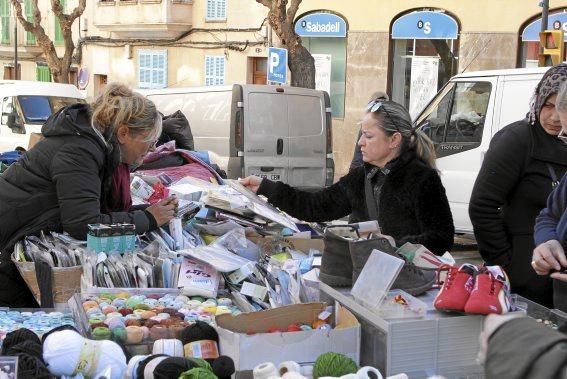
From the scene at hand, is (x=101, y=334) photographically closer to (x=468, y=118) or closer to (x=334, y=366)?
(x=334, y=366)

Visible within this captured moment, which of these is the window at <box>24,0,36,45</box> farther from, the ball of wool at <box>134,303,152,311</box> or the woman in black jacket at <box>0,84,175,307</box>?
the ball of wool at <box>134,303,152,311</box>

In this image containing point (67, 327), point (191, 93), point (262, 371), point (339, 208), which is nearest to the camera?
point (262, 371)

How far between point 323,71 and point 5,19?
66.2ft

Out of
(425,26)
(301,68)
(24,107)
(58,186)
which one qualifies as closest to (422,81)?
(425,26)

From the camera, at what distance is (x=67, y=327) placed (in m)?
2.86

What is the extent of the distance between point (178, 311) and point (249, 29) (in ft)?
70.1

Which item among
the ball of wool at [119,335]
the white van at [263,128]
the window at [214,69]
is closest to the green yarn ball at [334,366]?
the ball of wool at [119,335]

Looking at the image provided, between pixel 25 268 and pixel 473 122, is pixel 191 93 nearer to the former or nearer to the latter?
pixel 473 122

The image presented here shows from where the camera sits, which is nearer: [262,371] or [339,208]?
[262,371]

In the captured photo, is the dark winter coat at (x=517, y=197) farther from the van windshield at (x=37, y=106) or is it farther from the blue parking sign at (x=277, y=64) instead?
the van windshield at (x=37, y=106)

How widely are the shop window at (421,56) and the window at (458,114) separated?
28.6 feet

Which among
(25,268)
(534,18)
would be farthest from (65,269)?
(534,18)

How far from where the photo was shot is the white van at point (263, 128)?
1290cm

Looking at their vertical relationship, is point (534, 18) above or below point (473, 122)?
above
